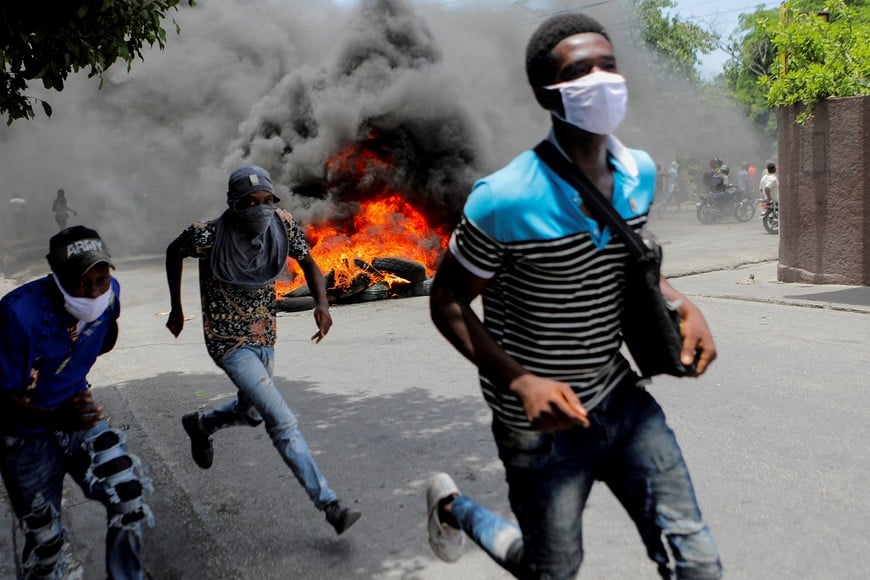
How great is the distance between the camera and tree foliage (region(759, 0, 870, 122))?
9.83 metres

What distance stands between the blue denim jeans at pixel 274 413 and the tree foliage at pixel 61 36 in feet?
6.40

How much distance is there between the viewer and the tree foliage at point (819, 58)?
9.83 m

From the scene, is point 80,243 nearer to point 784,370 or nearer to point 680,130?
point 784,370

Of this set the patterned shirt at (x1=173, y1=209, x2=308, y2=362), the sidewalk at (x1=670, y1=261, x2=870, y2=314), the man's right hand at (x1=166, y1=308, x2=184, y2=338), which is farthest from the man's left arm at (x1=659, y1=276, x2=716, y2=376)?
the sidewalk at (x1=670, y1=261, x2=870, y2=314)

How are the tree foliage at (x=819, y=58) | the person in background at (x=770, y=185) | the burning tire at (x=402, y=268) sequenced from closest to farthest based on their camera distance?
1. the tree foliage at (x=819, y=58)
2. the burning tire at (x=402, y=268)
3. the person in background at (x=770, y=185)

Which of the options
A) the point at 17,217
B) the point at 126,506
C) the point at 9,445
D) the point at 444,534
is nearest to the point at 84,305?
the point at 9,445

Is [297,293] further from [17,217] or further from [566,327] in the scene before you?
[17,217]

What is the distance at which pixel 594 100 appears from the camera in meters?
2.09

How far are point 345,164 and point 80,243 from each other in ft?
40.6

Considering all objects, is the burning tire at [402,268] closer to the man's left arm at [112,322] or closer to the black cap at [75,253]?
the man's left arm at [112,322]

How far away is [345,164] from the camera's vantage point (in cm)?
1512

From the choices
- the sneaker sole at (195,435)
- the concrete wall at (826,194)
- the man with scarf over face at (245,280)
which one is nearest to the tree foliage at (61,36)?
the man with scarf over face at (245,280)

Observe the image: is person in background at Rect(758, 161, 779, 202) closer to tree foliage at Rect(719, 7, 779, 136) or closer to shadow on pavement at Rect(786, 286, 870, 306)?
shadow on pavement at Rect(786, 286, 870, 306)

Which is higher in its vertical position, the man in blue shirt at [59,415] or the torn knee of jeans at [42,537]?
the man in blue shirt at [59,415]
